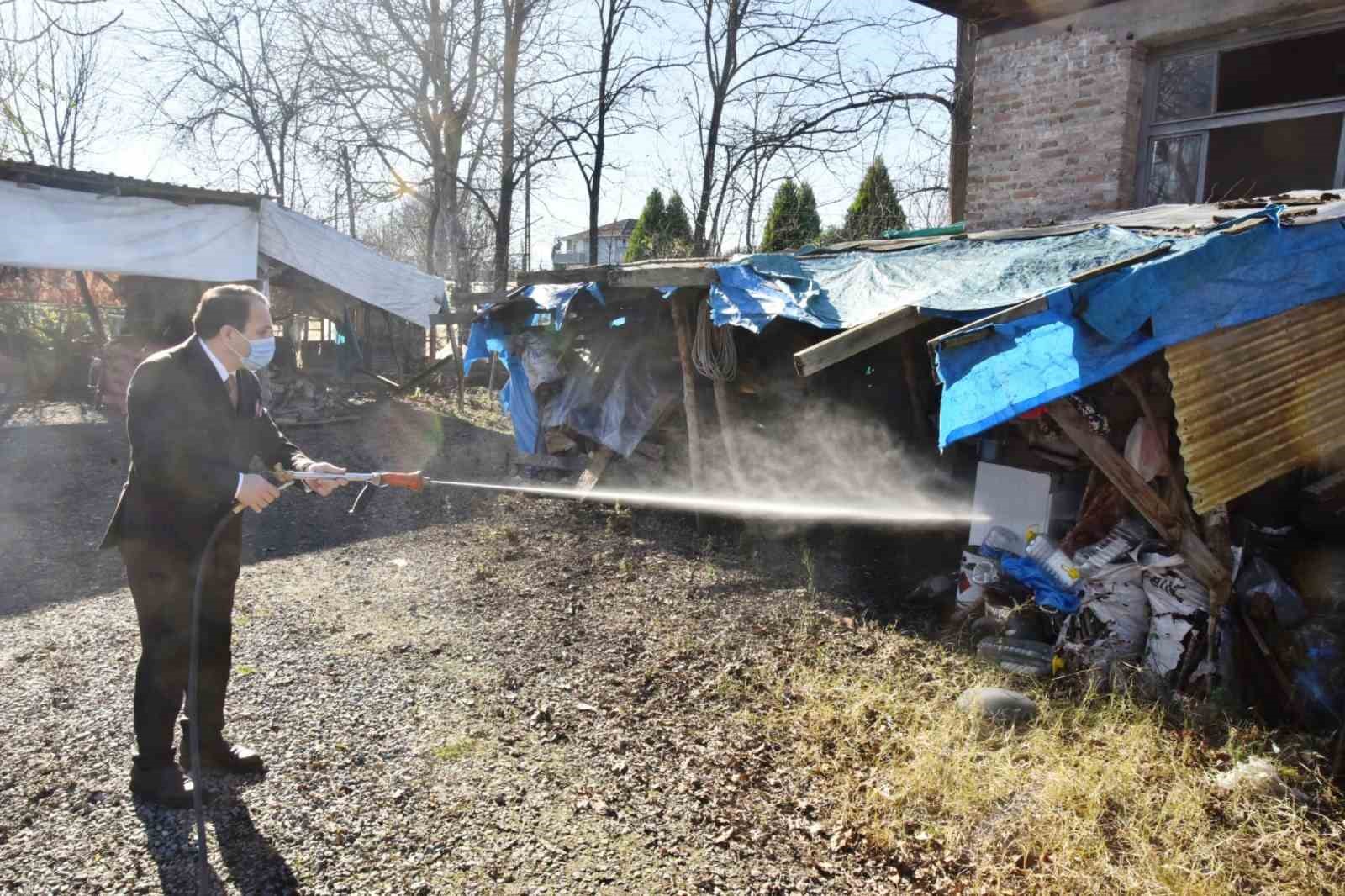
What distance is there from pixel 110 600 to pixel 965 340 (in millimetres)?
6039

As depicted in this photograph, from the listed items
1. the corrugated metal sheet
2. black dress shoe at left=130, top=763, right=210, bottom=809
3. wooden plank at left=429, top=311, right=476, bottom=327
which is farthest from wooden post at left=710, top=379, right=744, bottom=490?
black dress shoe at left=130, top=763, right=210, bottom=809

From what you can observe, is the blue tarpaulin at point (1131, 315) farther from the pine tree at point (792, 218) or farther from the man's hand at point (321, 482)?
the pine tree at point (792, 218)

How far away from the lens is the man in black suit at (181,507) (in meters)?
3.18

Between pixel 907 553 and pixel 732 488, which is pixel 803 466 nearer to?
pixel 732 488

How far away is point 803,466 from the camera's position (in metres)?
8.10

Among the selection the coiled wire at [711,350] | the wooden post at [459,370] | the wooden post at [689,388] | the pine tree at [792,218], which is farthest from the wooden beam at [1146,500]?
the pine tree at [792,218]

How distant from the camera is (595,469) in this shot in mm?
8906

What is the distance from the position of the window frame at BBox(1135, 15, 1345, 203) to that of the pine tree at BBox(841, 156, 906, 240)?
378 inches

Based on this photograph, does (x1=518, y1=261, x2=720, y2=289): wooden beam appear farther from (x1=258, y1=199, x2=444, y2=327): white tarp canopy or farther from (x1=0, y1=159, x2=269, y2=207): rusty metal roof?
(x1=0, y1=159, x2=269, y2=207): rusty metal roof

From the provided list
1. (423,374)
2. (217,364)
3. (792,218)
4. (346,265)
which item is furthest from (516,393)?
(792,218)

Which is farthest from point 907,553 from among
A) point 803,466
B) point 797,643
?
point 797,643

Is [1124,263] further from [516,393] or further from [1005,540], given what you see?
[516,393]

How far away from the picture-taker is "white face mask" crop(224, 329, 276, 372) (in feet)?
11.3

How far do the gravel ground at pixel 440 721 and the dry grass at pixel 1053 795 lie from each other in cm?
29
